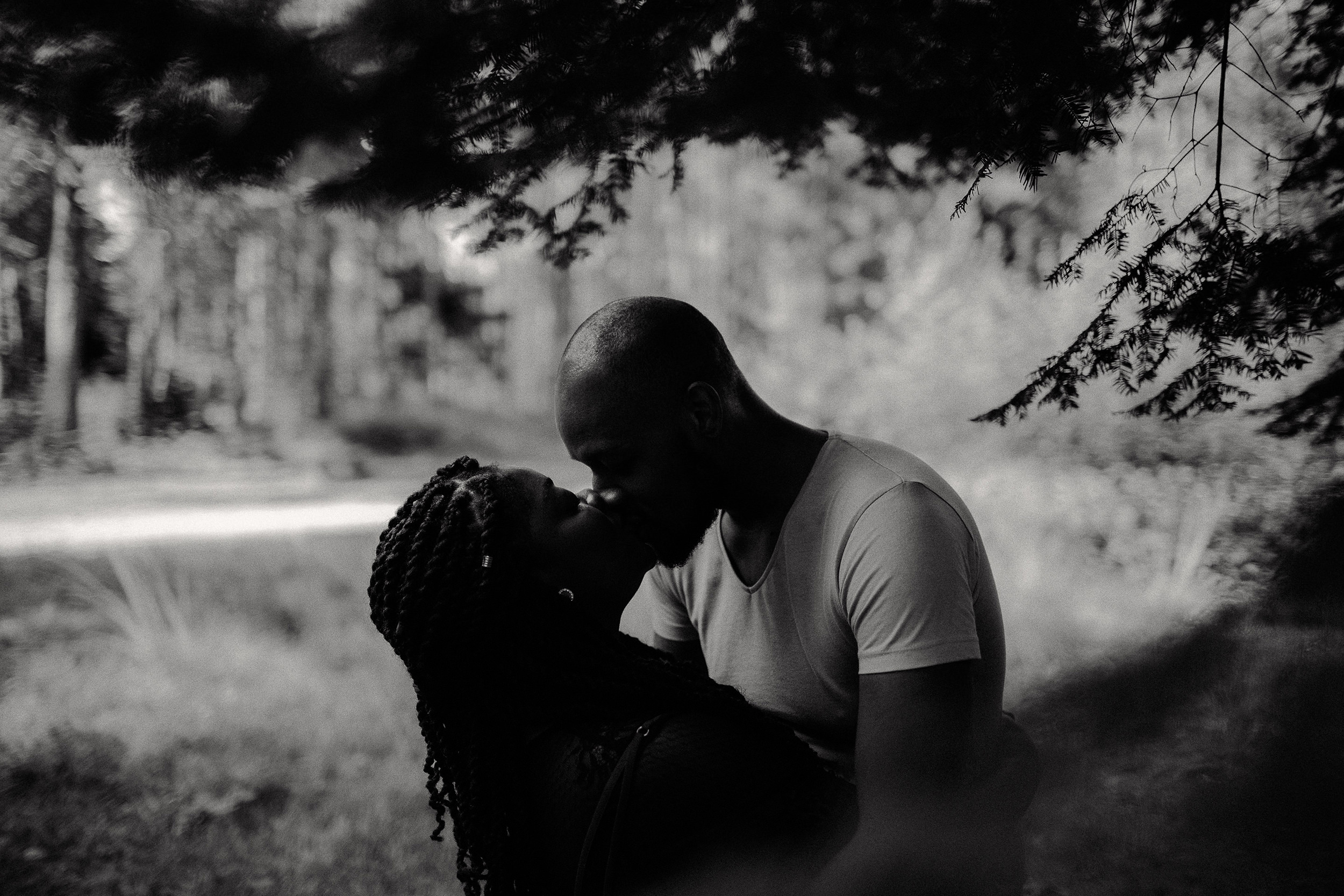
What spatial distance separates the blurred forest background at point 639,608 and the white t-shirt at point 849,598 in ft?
1.19

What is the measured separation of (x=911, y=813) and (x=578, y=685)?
23.4 inches

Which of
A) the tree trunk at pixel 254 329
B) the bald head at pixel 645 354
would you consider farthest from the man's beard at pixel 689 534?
the tree trunk at pixel 254 329

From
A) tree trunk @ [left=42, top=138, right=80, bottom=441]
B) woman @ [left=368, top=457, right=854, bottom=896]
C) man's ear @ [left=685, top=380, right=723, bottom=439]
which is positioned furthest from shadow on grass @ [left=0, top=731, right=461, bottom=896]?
tree trunk @ [left=42, top=138, right=80, bottom=441]

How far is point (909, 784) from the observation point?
1663 mm

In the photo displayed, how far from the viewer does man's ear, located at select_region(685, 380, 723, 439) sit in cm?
215

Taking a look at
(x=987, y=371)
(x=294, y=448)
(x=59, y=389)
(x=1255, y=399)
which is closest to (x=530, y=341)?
(x=294, y=448)

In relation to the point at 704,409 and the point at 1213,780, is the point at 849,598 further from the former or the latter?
the point at 1213,780

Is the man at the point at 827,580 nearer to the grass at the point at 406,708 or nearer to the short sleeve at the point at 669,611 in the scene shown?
the short sleeve at the point at 669,611

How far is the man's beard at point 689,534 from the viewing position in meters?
2.18

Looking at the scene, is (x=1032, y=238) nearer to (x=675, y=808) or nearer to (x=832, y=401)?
(x=832, y=401)

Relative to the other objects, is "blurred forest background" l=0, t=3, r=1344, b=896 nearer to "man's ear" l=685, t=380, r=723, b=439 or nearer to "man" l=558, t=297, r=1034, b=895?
"man" l=558, t=297, r=1034, b=895

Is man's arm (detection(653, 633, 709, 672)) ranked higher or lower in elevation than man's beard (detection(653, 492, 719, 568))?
lower

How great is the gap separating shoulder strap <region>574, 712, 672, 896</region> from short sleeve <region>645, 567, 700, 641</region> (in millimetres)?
859

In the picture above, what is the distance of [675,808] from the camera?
5.27 feet
